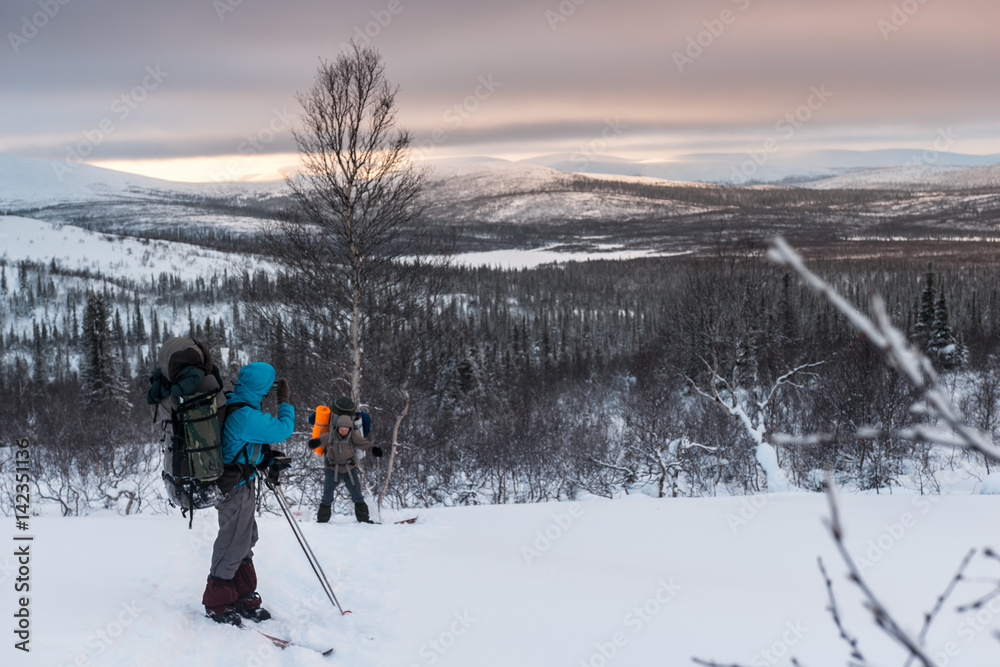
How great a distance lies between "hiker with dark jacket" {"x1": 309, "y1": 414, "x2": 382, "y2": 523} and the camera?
9.02m

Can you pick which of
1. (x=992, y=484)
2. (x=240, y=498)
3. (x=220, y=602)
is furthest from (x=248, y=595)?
(x=992, y=484)

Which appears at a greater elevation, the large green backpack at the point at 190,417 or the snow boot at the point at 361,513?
the large green backpack at the point at 190,417

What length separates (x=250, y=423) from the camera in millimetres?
5312

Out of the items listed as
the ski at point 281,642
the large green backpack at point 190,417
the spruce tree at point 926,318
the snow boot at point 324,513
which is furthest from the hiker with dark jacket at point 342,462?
the spruce tree at point 926,318

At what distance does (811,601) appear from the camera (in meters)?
5.19

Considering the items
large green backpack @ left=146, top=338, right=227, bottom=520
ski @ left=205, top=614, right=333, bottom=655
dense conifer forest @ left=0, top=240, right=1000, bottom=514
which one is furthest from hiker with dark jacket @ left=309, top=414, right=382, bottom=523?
dense conifer forest @ left=0, top=240, right=1000, bottom=514

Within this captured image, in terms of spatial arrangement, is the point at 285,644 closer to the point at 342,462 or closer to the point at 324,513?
the point at 324,513

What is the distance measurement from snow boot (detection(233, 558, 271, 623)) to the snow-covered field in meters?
0.17

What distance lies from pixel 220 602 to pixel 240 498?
30.9 inches

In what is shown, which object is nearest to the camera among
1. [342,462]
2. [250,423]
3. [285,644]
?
[285,644]

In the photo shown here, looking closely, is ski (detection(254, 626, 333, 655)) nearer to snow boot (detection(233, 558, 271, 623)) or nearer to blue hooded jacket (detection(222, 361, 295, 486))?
snow boot (detection(233, 558, 271, 623))

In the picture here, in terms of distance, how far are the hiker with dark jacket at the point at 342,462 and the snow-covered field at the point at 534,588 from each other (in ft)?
3.41

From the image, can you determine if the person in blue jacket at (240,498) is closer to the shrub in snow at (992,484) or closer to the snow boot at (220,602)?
the snow boot at (220,602)

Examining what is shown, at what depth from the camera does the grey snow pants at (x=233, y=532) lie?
5.26 m
